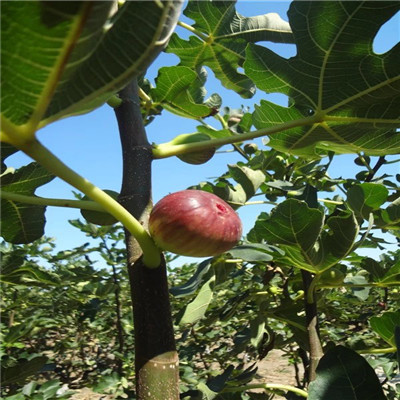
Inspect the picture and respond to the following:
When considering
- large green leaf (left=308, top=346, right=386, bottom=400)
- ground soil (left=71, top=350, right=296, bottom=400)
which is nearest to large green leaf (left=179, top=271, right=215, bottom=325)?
large green leaf (left=308, top=346, right=386, bottom=400)

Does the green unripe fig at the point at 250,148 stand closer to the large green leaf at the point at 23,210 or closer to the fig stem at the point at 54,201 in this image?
the large green leaf at the point at 23,210

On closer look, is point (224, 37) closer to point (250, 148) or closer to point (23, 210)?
point (250, 148)

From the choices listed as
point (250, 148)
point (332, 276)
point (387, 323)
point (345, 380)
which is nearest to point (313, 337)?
point (332, 276)

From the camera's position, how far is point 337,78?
3.40 ft

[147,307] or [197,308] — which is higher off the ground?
[197,308]

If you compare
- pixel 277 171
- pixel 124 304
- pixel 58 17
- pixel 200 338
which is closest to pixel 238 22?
pixel 277 171

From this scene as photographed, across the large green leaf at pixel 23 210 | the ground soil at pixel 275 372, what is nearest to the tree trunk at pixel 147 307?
the large green leaf at pixel 23 210

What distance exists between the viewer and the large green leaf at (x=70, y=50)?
1.53 ft

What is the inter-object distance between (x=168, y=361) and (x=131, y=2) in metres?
0.56

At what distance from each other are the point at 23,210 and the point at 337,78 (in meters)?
0.87

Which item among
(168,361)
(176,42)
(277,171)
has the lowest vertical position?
(168,361)

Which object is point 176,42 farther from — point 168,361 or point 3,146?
point 168,361

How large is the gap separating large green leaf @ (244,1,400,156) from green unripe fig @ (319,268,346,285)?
385 mm

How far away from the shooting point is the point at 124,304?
3.88 m
